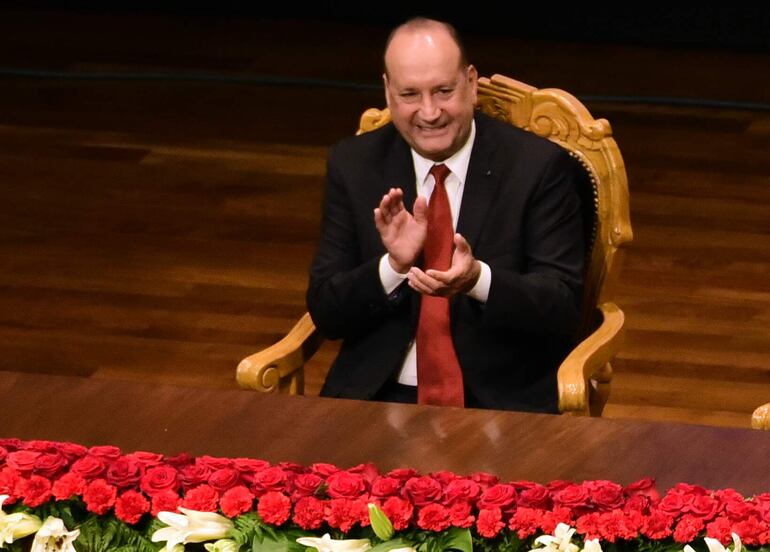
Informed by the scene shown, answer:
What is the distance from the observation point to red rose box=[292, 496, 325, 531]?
84.5 inches

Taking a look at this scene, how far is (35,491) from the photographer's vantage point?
2.21 meters

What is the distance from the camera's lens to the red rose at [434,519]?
2.13 meters

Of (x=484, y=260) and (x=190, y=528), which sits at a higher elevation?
(x=484, y=260)

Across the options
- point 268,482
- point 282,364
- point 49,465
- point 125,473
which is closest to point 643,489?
point 268,482

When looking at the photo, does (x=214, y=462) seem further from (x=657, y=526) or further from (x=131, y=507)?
(x=657, y=526)

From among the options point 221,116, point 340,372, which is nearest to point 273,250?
point 221,116

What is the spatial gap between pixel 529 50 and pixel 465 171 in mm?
4507

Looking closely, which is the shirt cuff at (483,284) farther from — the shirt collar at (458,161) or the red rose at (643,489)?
the red rose at (643,489)

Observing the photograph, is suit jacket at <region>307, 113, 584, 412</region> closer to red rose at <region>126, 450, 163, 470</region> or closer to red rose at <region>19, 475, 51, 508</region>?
red rose at <region>126, 450, 163, 470</region>

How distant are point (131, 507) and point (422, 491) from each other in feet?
1.34

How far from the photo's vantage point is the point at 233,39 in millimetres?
7703

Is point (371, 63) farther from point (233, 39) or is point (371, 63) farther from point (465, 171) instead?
point (465, 171)

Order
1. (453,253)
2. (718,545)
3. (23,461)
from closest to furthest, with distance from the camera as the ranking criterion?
Result: 1. (718,545)
2. (23,461)
3. (453,253)

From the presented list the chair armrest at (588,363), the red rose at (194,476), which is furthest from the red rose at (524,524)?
the chair armrest at (588,363)
